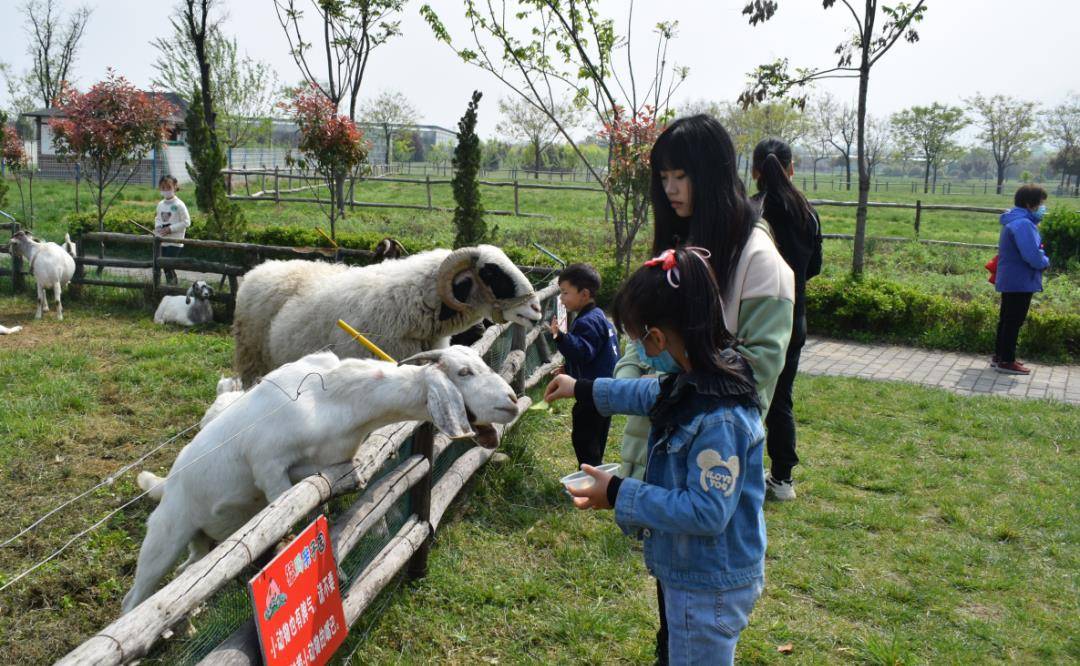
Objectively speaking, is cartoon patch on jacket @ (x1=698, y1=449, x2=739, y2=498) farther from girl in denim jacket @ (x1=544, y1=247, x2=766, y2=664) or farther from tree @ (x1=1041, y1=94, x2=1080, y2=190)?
tree @ (x1=1041, y1=94, x2=1080, y2=190)

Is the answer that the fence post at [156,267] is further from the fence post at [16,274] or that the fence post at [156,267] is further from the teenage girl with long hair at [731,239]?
the teenage girl with long hair at [731,239]

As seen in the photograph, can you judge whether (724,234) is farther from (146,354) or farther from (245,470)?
(146,354)

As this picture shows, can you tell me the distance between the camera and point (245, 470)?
10.2 ft

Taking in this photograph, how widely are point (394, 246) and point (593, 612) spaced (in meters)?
4.27

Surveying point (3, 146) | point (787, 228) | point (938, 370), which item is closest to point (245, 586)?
point (787, 228)

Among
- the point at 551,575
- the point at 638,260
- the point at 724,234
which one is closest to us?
the point at 724,234

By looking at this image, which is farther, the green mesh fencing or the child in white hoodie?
the child in white hoodie

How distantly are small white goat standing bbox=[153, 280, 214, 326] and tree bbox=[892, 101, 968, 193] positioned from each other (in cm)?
5227

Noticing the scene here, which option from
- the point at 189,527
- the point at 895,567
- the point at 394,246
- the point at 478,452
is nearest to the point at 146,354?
the point at 394,246

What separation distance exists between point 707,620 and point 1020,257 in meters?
7.85

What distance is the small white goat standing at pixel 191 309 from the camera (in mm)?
10273

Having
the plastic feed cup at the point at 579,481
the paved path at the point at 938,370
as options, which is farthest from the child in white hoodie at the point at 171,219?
the plastic feed cup at the point at 579,481

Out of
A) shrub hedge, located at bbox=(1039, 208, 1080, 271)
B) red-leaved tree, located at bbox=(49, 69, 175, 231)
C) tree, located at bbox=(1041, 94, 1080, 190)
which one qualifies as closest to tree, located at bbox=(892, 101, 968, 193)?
tree, located at bbox=(1041, 94, 1080, 190)

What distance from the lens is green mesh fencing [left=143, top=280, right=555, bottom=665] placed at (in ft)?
8.65
